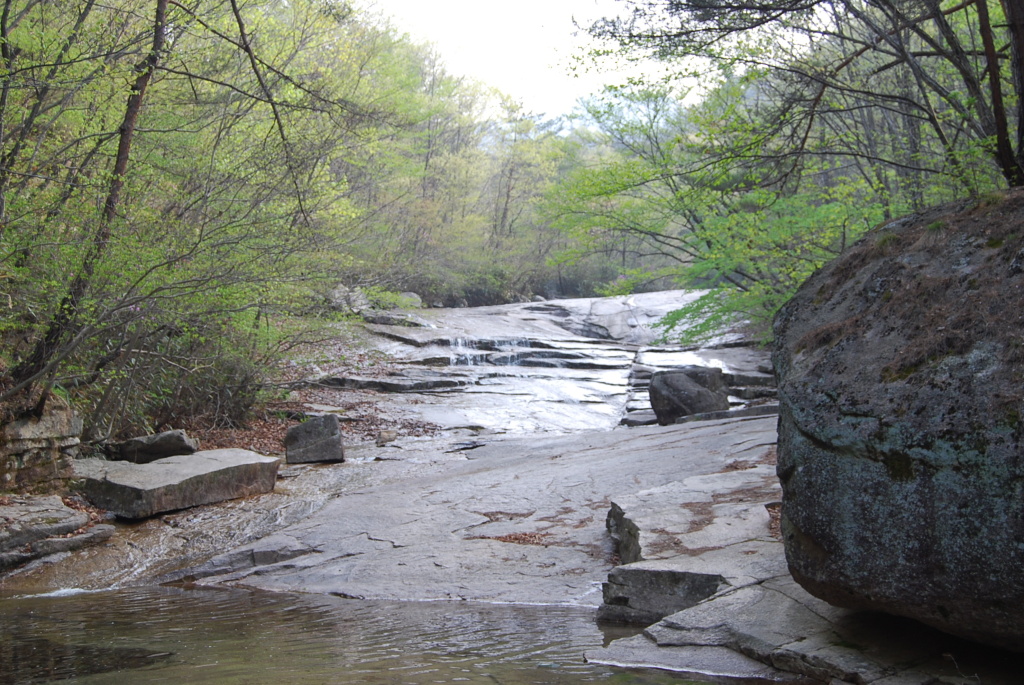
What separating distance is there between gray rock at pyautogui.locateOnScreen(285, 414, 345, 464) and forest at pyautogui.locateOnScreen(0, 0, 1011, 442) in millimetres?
1685

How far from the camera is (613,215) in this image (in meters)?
14.5

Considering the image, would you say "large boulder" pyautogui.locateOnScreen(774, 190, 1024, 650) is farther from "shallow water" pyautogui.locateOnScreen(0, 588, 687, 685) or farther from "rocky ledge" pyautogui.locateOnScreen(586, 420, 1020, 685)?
"shallow water" pyautogui.locateOnScreen(0, 588, 687, 685)

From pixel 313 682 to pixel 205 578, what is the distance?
3509 mm

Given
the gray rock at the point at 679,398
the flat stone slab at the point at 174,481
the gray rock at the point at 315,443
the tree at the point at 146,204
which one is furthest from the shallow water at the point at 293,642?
the gray rock at the point at 679,398

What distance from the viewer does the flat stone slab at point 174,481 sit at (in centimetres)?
792

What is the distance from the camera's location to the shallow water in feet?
11.1

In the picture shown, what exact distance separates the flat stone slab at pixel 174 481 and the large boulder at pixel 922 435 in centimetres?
658

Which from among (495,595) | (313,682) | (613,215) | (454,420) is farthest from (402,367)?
(313,682)

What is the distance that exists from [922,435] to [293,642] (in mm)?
3188

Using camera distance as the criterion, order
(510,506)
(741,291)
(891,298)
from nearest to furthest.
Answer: (891,298)
(510,506)
(741,291)

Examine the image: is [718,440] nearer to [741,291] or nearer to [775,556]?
[775,556]

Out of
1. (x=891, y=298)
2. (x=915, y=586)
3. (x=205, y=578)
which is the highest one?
(x=891, y=298)

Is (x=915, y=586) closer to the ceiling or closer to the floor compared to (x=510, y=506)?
closer to the ceiling

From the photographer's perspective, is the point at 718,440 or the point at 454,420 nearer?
the point at 718,440
